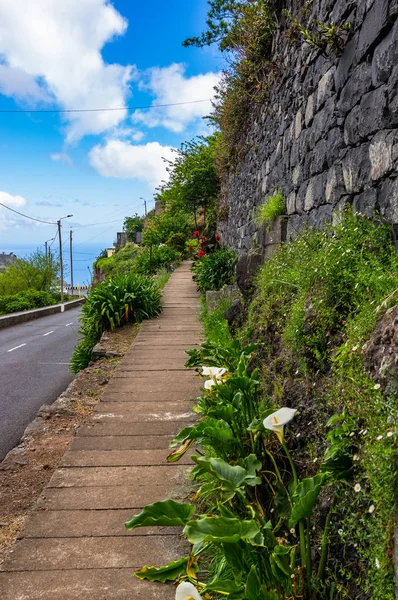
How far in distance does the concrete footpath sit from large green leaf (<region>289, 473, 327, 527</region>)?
791 millimetres

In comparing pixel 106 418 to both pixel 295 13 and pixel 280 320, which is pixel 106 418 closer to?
pixel 280 320

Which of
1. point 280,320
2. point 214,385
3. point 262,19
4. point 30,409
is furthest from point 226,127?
point 214,385

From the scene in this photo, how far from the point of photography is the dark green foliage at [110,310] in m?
7.58

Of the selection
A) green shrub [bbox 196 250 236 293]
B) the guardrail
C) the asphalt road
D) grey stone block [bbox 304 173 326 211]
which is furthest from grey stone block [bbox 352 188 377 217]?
the guardrail

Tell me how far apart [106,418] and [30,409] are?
3413 mm

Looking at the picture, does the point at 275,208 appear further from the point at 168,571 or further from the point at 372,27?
the point at 168,571

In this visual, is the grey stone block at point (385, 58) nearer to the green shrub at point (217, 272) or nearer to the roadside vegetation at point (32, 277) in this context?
the green shrub at point (217, 272)

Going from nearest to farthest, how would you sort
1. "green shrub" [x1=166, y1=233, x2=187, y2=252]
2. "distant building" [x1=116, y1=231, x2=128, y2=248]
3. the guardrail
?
the guardrail, "green shrub" [x1=166, y1=233, x2=187, y2=252], "distant building" [x1=116, y1=231, x2=128, y2=248]

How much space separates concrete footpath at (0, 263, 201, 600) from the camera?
2.07m

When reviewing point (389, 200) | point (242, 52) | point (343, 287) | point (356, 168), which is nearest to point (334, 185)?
point (356, 168)

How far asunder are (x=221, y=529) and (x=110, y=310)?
248 inches

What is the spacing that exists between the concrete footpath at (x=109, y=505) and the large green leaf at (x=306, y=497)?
31.2 inches

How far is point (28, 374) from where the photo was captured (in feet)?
31.2

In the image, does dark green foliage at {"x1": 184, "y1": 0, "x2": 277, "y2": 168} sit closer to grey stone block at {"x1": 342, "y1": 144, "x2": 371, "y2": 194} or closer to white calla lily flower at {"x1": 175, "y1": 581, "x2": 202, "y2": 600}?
grey stone block at {"x1": 342, "y1": 144, "x2": 371, "y2": 194}
